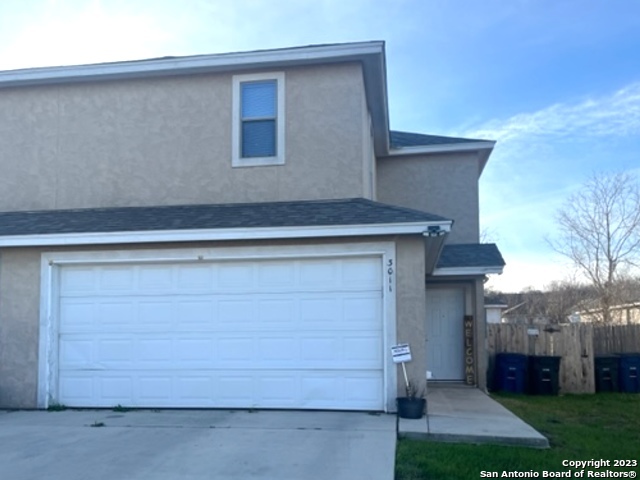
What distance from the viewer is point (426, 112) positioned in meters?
18.0

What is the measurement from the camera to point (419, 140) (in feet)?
52.8

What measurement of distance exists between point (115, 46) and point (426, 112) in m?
8.81

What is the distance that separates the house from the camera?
380 inches

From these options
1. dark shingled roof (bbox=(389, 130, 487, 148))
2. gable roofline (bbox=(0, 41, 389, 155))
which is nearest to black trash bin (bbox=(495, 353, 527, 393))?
dark shingled roof (bbox=(389, 130, 487, 148))

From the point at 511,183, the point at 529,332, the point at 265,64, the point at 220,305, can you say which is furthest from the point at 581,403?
the point at 511,183

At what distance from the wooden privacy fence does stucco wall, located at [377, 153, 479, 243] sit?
2472 millimetres

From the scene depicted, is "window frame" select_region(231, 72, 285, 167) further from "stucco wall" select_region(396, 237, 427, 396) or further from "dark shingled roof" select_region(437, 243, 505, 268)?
"dark shingled roof" select_region(437, 243, 505, 268)

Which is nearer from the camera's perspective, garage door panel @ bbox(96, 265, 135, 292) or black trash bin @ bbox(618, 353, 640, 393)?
garage door panel @ bbox(96, 265, 135, 292)

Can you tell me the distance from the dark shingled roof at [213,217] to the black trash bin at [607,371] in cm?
716

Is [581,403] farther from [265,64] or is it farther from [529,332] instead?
[265,64]

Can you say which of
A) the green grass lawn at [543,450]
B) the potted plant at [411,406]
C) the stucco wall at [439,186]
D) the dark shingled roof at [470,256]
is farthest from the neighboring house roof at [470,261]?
the potted plant at [411,406]

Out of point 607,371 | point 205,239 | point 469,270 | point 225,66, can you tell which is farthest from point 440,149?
point 205,239

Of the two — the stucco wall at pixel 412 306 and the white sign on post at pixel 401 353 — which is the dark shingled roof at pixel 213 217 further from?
the white sign on post at pixel 401 353

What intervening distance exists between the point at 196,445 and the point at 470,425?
359 centimetres
